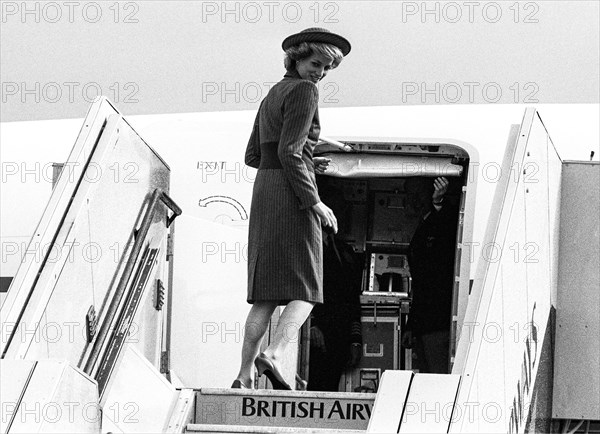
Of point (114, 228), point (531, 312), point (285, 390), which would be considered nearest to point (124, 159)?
point (114, 228)

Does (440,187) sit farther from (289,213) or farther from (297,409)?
(297,409)

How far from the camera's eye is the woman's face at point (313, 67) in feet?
15.2

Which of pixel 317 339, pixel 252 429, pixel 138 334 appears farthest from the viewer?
pixel 317 339

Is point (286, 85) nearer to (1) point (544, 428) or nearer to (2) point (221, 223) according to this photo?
(1) point (544, 428)

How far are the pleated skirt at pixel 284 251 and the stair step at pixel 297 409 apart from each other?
1.39ft

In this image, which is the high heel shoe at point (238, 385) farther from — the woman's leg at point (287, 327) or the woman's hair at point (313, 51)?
the woman's hair at point (313, 51)

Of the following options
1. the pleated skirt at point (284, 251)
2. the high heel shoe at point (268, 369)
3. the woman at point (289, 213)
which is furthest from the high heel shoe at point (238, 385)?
the pleated skirt at point (284, 251)

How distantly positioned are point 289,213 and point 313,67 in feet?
1.85

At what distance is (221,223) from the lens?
8195 mm

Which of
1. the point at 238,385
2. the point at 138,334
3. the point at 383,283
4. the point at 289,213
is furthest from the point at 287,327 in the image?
the point at 383,283

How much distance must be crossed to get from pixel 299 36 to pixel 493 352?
4.65 ft

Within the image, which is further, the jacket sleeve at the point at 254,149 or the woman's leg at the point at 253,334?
the jacket sleeve at the point at 254,149

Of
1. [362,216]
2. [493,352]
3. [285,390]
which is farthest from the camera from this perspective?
[362,216]

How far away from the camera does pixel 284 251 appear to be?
15.1 ft
